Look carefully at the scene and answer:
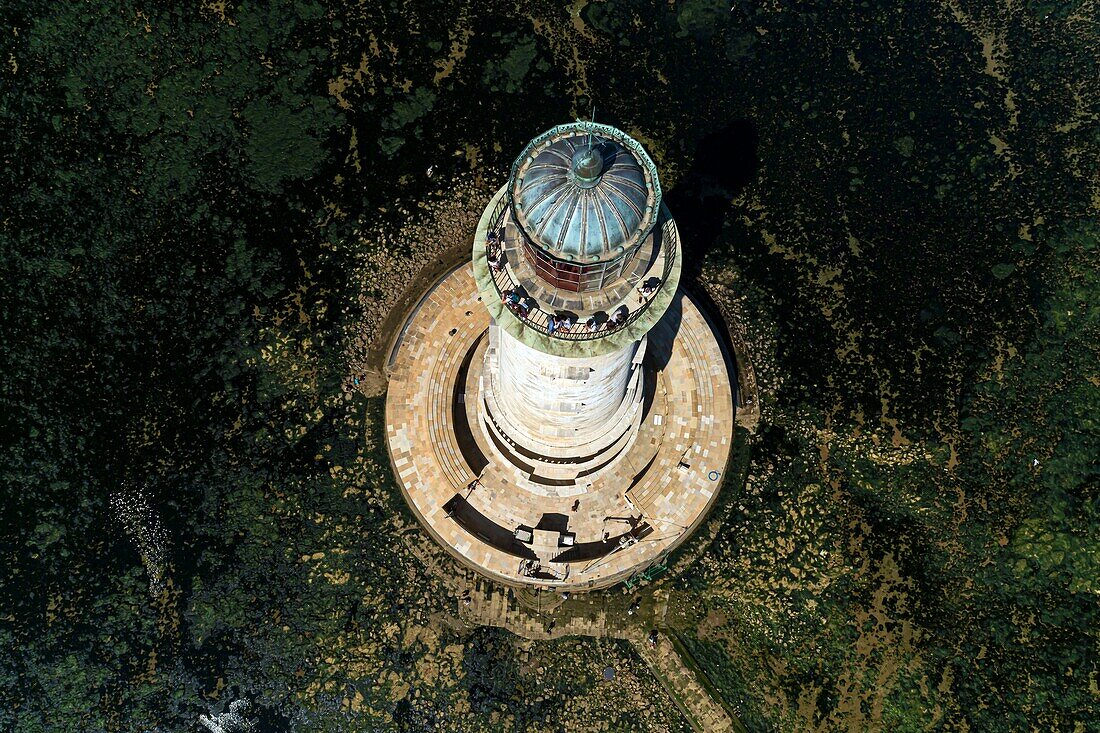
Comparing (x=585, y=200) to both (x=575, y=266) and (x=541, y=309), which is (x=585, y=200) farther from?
(x=541, y=309)

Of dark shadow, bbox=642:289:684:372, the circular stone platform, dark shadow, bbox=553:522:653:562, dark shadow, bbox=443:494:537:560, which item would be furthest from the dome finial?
dark shadow, bbox=553:522:653:562

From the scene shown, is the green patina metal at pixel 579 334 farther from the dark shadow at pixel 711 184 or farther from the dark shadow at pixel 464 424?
the dark shadow at pixel 711 184

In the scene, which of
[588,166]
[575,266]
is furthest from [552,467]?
[588,166]

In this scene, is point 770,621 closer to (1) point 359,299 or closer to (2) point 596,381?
(2) point 596,381

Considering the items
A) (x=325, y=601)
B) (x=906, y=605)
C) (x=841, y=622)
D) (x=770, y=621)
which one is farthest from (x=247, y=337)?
(x=906, y=605)

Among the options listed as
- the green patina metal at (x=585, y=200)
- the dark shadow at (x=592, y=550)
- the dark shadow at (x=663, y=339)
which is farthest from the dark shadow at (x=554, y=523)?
the green patina metal at (x=585, y=200)

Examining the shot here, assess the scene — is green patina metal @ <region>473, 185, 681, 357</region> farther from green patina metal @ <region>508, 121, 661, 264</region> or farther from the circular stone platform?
the circular stone platform
